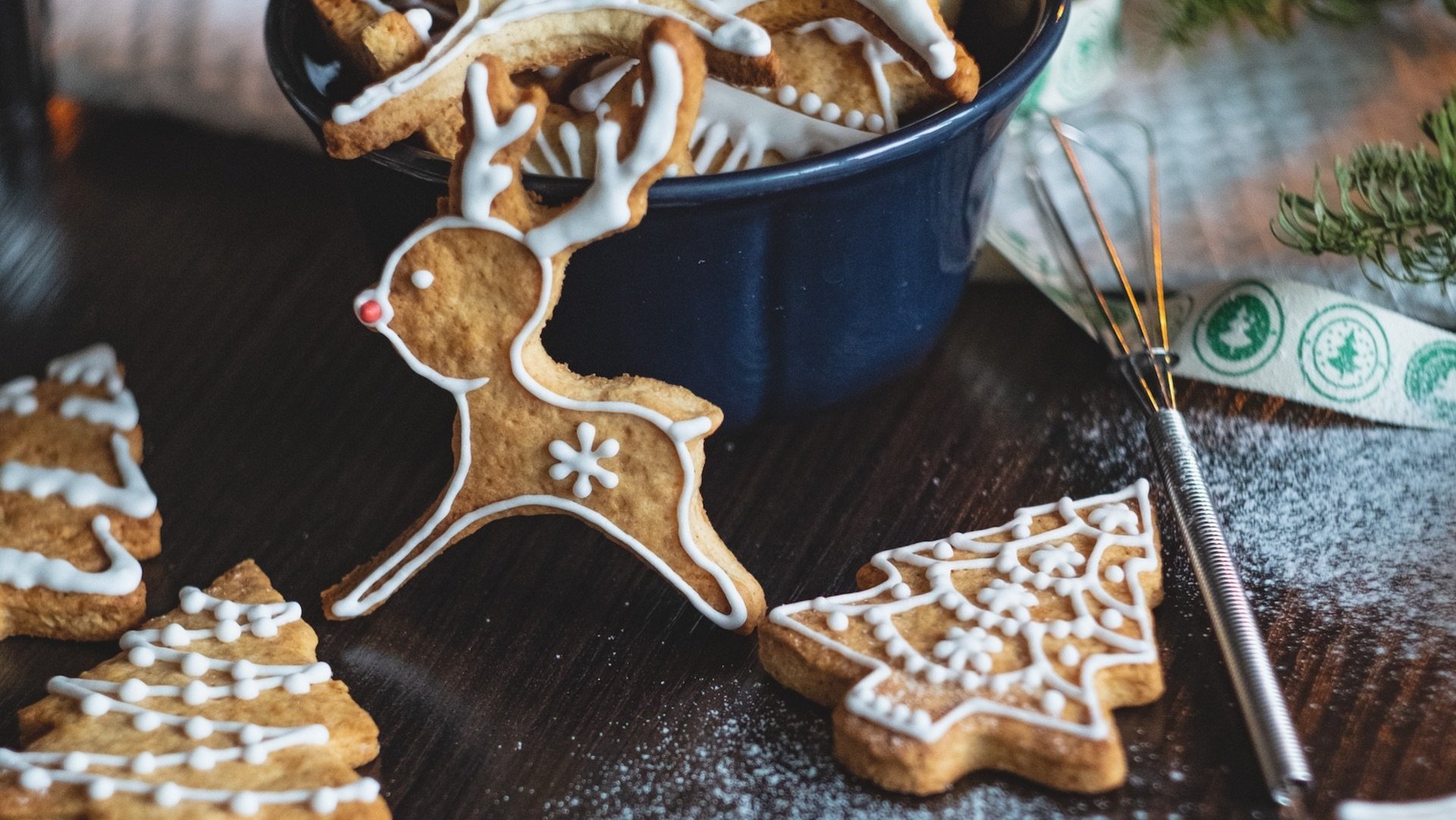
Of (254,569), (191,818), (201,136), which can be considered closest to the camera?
(191,818)

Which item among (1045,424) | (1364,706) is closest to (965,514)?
(1045,424)

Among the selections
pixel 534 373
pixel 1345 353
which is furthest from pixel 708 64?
pixel 1345 353

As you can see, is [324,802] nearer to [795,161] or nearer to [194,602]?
[194,602]

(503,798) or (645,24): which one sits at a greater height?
(645,24)

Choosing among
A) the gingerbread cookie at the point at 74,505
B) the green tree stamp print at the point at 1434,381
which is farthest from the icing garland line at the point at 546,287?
the green tree stamp print at the point at 1434,381

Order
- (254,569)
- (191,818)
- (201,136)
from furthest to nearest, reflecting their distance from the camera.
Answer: (201,136) < (254,569) < (191,818)

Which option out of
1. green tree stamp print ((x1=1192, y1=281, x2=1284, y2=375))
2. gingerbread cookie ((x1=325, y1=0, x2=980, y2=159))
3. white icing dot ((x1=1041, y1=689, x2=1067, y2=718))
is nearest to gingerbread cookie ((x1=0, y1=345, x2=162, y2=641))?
gingerbread cookie ((x1=325, y1=0, x2=980, y2=159))

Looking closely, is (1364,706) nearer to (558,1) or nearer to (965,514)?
(965,514)

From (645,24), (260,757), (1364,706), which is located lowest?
(1364,706)
